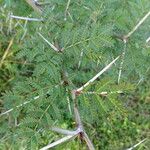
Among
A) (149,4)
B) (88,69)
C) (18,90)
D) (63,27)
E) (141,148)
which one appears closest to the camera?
(18,90)

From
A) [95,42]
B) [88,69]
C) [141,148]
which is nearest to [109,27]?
[95,42]

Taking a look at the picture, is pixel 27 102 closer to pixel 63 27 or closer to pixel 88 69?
pixel 63 27

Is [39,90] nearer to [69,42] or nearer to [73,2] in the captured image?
[69,42]

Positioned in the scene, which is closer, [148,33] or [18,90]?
[18,90]

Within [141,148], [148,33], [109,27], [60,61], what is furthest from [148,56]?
[141,148]

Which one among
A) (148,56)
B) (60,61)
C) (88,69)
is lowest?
(88,69)

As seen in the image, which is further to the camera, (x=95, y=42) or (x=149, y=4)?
(x=149, y=4)

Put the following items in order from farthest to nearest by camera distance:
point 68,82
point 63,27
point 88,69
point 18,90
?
1. point 88,69
2. point 63,27
3. point 18,90
4. point 68,82

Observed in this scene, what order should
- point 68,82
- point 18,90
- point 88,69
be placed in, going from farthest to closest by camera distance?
point 88,69 → point 18,90 → point 68,82

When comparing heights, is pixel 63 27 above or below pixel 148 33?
above
